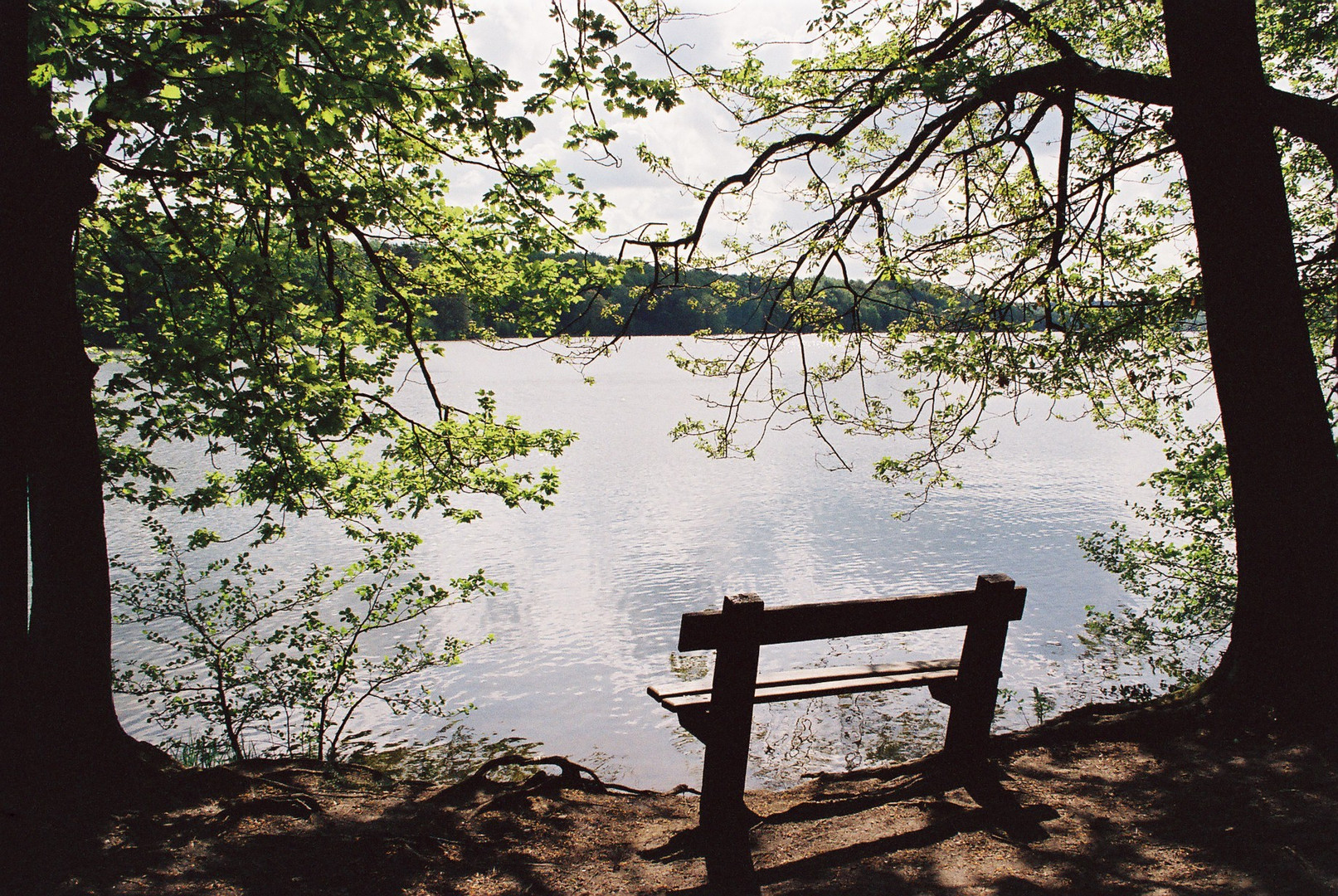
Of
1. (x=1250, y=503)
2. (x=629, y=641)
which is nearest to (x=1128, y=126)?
(x=1250, y=503)

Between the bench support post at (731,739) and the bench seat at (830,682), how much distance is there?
0.29 meters

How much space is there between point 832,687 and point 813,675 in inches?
9.3

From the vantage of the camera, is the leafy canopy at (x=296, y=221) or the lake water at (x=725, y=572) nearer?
the leafy canopy at (x=296, y=221)

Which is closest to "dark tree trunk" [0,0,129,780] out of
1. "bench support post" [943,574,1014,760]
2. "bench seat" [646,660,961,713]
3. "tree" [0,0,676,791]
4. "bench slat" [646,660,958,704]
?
"tree" [0,0,676,791]

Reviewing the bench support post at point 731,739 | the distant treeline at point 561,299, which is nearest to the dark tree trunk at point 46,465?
the distant treeline at point 561,299

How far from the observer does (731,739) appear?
4699 millimetres

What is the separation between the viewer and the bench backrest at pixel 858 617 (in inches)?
176

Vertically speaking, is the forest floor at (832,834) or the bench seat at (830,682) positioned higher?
the bench seat at (830,682)

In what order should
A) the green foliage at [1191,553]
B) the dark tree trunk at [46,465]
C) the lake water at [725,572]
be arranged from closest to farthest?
the dark tree trunk at [46,465]
the green foliage at [1191,553]
the lake water at [725,572]

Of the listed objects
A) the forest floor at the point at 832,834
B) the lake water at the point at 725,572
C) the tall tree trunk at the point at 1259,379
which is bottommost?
the lake water at the point at 725,572

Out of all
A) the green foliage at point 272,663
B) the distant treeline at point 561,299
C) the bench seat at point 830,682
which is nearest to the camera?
the bench seat at point 830,682

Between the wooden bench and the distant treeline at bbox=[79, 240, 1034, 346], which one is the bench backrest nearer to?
the wooden bench

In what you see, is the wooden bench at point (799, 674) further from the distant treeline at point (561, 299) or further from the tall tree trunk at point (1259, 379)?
the distant treeline at point (561, 299)

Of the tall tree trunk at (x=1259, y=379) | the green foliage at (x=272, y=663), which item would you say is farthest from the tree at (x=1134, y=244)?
the green foliage at (x=272, y=663)
